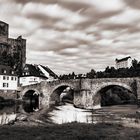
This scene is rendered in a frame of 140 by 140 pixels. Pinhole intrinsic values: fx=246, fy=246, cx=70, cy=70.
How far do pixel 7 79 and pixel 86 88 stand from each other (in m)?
26.7

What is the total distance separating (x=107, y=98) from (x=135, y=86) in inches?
962

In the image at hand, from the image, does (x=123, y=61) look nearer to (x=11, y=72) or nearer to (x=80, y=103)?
(x=11, y=72)

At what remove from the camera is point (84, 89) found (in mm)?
51844

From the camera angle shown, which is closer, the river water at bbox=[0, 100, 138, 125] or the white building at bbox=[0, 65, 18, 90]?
the river water at bbox=[0, 100, 138, 125]

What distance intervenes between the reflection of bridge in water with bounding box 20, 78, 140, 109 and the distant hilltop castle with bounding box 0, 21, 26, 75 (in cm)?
2797

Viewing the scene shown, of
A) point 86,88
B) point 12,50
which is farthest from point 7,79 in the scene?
point 12,50

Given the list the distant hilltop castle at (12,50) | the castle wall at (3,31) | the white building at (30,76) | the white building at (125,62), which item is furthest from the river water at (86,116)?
the white building at (125,62)

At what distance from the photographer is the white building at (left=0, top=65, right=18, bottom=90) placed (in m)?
67.2

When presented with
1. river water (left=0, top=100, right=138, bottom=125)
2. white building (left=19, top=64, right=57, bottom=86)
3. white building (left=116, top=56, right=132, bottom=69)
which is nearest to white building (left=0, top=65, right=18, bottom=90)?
white building (left=19, top=64, right=57, bottom=86)

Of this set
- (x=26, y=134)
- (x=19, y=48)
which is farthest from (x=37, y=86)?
(x=26, y=134)

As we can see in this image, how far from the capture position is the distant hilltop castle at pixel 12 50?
8656 centimetres

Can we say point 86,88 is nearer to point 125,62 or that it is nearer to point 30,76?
point 30,76

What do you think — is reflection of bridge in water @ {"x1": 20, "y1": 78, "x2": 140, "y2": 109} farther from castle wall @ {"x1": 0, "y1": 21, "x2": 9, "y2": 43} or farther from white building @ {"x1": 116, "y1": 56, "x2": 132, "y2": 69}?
white building @ {"x1": 116, "y1": 56, "x2": 132, "y2": 69}

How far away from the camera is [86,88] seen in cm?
5197
